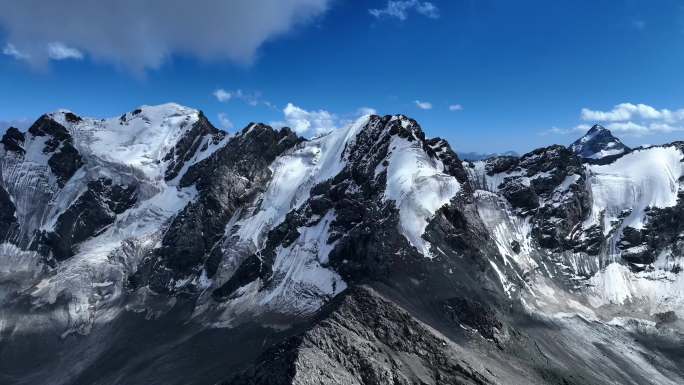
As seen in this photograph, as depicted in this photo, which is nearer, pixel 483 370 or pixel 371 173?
pixel 483 370

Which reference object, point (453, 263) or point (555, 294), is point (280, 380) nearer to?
point (453, 263)

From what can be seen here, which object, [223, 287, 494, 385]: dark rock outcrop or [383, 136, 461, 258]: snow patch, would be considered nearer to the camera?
[223, 287, 494, 385]: dark rock outcrop

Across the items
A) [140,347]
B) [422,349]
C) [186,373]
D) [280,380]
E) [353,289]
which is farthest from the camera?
[140,347]

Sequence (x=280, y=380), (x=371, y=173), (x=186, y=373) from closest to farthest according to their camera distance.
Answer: (x=280, y=380), (x=186, y=373), (x=371, y=173)

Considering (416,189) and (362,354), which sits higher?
(416,189)

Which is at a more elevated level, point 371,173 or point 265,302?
point 371,173

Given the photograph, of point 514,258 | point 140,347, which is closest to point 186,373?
point 140,347

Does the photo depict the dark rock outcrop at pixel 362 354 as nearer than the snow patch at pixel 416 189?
Yes

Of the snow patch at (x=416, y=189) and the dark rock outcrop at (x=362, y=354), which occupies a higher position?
the snow patch at (x=416, y=189)

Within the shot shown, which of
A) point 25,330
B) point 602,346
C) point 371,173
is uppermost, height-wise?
point 371,173

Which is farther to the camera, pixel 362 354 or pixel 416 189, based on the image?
pixel 416 189

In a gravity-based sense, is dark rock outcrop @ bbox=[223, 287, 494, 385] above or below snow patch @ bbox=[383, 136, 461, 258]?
below
